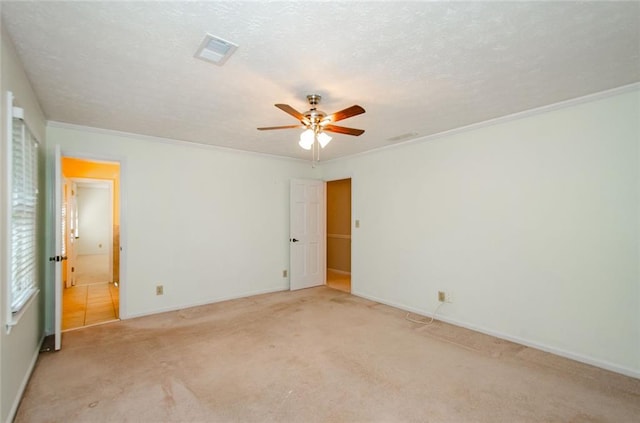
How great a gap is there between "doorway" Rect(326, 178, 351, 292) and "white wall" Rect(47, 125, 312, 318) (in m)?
1.96

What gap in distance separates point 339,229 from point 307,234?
5.78ft

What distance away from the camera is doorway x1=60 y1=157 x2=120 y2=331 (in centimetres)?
438

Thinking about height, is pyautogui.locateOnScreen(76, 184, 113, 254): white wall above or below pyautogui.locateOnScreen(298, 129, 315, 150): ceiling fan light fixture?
below

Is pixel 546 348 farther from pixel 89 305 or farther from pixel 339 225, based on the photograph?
pixel 89 305

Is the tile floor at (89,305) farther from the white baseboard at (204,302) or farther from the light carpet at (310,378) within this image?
the light carpet at (310,378)

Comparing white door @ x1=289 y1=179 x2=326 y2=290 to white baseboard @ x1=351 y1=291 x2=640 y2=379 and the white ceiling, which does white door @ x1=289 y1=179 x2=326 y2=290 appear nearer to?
white baseboard @ x1=351 y1=291 x2=640 y2=379

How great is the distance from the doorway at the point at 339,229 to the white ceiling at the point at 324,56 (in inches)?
155

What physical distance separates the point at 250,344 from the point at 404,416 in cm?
171

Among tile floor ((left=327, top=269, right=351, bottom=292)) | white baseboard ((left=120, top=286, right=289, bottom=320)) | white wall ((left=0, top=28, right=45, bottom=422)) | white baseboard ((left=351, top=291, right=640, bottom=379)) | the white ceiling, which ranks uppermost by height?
the white ceiling

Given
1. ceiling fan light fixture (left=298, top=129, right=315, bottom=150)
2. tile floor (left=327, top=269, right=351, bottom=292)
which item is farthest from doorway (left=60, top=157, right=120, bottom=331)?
tile floor (left=327, top=269, right=351, bottom=292)

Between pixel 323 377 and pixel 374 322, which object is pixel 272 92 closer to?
pixel 323 377

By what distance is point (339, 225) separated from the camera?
→ 731cm

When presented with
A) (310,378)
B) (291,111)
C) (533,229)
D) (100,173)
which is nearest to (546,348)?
(533,229)

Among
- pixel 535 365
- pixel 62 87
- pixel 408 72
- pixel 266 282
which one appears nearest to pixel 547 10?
pixel 408 72
